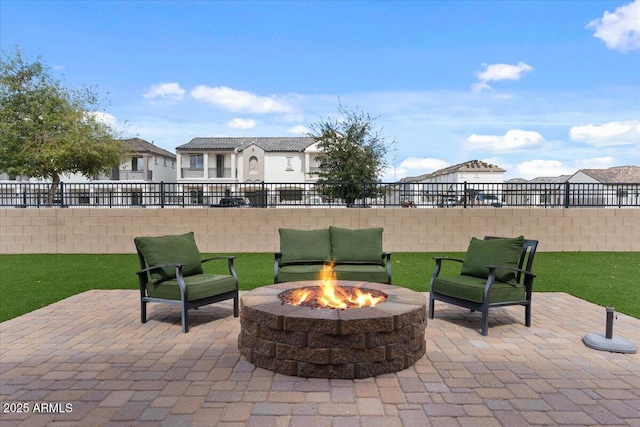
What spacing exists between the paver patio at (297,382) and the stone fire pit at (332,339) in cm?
11

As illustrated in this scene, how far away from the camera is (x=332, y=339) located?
10.9 feet

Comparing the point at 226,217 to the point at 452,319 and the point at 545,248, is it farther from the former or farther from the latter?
the point at 545,248

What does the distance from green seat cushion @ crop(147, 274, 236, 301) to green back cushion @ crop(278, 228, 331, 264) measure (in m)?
1.40

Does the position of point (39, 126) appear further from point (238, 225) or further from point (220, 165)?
point (220, 165)

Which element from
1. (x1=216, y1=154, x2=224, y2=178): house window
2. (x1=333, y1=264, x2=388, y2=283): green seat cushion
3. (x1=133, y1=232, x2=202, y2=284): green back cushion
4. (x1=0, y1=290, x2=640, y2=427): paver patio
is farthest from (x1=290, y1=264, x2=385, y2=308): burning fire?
(x1=216, y1=154, x2=224, y2=178): house window

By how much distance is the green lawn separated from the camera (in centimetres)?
644

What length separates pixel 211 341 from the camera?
4.35m

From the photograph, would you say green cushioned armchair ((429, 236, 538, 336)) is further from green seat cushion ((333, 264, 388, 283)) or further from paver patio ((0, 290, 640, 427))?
green seat cushion ((333, 264, 388, 283))

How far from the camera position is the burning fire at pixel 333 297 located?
3.98 metres

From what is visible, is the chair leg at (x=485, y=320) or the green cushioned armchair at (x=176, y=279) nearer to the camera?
the chair leg at (x=485, y=320)

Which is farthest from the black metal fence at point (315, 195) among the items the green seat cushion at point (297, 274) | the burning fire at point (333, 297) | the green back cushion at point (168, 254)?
the burning fire at point (333, 297)

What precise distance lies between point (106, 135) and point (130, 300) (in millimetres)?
20261

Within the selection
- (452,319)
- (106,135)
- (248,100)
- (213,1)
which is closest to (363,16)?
(213,1)

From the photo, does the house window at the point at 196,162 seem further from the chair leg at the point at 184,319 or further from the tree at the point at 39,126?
the chair leg at the point at 184,319
